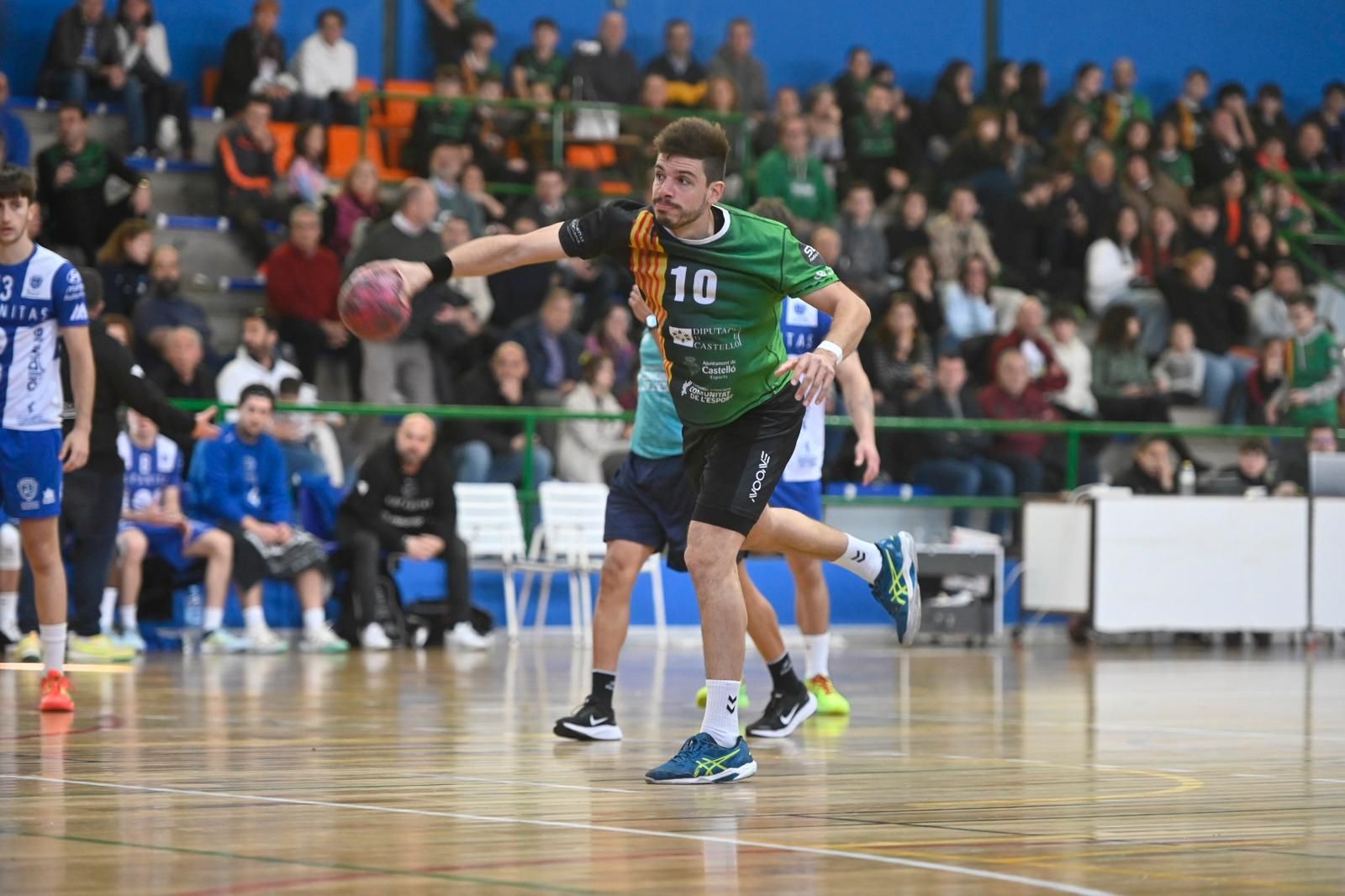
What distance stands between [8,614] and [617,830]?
27.0 feet

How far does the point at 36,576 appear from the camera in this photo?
741 centimetres

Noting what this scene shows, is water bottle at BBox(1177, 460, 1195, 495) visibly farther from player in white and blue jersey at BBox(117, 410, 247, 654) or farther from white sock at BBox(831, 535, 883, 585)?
white sock at BBox(831, 535, 883, 585)

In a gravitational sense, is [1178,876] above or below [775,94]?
below

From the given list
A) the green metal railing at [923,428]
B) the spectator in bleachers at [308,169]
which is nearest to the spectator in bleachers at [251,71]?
the spectator in bleachers at [308,169]

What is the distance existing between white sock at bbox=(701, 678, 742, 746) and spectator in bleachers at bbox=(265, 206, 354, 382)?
31.0 ft

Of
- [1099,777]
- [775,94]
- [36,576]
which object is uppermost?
[775,94]

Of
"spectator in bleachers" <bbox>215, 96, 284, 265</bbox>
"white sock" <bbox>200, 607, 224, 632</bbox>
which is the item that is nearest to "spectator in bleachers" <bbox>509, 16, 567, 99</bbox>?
"spectator in bleachers" <bbox>215, 96, 284, 265</bbox>

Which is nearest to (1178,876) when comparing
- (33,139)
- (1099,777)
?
(1099,777)

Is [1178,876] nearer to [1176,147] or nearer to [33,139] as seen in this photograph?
[33,139]

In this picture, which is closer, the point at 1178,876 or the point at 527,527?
the point at 1178,876

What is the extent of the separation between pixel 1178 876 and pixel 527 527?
10.5m

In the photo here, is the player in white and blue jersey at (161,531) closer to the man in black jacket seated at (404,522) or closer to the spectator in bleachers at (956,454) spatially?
the man in black jacket seated at (404,522)

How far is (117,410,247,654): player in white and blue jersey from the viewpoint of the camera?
1215 centimetres

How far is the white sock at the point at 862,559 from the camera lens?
6561 mm
